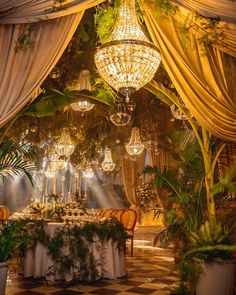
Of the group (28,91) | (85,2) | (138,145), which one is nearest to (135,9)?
(85,2)

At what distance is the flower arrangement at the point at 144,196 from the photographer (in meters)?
11.5

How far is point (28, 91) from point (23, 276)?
320 centimetres

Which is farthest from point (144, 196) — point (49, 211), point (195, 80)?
point (195, 80)

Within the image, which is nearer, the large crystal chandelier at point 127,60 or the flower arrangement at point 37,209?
the large crystal chandelier at point 127,60

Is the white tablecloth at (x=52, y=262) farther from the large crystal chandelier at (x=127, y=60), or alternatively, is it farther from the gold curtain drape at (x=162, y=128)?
the large crystal chandelier at (x=127, y=60)

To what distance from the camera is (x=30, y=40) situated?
3.36 metres

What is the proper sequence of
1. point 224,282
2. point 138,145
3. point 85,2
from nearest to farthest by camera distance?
point 85,2 → point 224,282 → point 138,145

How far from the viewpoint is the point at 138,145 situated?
26.8 ft

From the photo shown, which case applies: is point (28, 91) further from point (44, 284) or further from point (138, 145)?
point (138, 145)

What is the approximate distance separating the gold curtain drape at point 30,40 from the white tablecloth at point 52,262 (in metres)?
2.44

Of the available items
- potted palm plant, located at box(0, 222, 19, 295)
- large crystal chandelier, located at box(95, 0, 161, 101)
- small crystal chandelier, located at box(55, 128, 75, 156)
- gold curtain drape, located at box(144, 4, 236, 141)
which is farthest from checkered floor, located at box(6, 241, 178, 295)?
small crystal chandelier, located at box(55, 128, 75, 156)

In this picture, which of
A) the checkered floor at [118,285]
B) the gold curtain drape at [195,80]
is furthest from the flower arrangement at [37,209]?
the gold curtain drape at [195,80]

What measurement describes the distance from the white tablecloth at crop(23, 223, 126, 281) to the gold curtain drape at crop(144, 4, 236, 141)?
2518 millimetres

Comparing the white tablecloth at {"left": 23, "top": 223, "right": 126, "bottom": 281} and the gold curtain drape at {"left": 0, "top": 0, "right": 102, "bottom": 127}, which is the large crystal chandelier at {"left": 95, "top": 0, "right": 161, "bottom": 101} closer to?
the gold curtain drape at {"left": 0, "top": 0, "right": 102, "bottom": 127}
